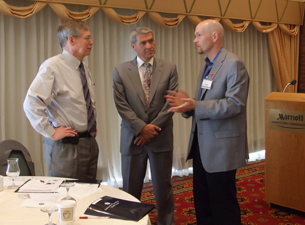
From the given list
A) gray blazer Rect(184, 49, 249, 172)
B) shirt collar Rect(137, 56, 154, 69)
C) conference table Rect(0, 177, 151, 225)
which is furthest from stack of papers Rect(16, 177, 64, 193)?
shirt collar Rect(137, 56, 154, 69)

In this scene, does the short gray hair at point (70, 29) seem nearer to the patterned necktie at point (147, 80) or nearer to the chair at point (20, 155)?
the patterned necktie at point (147, 80)

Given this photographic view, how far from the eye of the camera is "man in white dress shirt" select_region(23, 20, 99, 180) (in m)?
2.44

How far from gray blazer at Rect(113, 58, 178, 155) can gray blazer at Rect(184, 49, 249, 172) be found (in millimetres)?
530

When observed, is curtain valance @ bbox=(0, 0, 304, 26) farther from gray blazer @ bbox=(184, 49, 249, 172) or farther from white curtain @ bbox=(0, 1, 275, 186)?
gray blazer @ bbox=(184, 49, 249, 172)

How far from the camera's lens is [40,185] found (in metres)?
1.99

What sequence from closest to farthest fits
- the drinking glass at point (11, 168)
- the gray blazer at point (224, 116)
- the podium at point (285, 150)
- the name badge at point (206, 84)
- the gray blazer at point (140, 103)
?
the drinking glass at point (11, 168)
the gray blazer at point (224, 116)
the name badge at point (206, 84)
the gray blazer at point (140, 103)
the podium at point (285, 150)

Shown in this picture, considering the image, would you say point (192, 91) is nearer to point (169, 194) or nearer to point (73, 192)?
point (169, 194)

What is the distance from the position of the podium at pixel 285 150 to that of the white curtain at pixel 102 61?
5.64ft

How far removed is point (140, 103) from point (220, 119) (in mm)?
782

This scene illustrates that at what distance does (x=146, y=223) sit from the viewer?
4.98 ft

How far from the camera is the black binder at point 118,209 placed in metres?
1.58

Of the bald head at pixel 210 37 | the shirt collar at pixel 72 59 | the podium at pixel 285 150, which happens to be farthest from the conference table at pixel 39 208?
the podium at pixel 285 150

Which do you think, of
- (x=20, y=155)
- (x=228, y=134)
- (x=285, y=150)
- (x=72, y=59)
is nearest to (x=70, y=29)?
(x=72, y=59)

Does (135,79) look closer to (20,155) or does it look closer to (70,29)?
(70,29)
